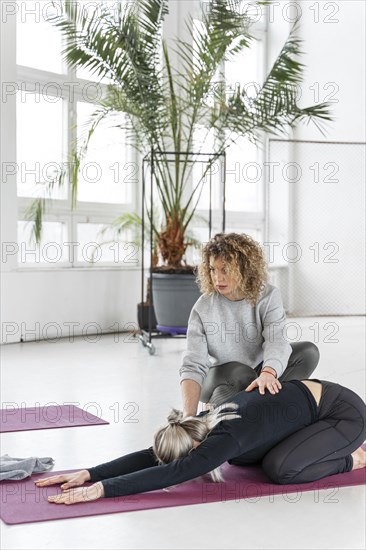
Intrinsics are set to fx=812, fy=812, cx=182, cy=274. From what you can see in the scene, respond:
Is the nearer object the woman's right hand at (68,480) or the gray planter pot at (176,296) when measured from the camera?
the woman's right hand at (68,480)

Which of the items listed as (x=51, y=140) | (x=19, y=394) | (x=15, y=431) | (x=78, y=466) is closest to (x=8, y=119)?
(x=51, y=140)

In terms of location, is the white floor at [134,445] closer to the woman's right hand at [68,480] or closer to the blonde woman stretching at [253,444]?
the blonde woman stretching at [253,444]

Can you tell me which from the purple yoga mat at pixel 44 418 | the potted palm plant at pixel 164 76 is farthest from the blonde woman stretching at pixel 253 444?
the potted palm plant at pixel 164 76

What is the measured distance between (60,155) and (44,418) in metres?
3.42

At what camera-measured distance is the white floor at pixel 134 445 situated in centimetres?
221

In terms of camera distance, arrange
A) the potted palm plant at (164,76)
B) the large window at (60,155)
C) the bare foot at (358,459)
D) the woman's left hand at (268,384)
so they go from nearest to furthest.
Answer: the woman's left hand at (268,384) < the bare foot at (358,459) < the potted palm plant at (164,76) < the large window at (60,155)

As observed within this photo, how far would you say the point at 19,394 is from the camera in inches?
169

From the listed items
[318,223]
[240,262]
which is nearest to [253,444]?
[240,262]

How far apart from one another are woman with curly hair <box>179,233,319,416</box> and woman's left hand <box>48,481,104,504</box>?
24.8 inches

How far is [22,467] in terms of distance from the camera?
2805mm

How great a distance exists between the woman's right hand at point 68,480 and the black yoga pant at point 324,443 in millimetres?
606

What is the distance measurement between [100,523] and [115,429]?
4.00ft

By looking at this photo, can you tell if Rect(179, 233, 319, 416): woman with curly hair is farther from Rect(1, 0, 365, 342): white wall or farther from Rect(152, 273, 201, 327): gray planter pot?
Rect(1, 0, 365, 342): white wall

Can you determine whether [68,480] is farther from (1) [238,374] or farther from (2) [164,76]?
(2) [164,76]
